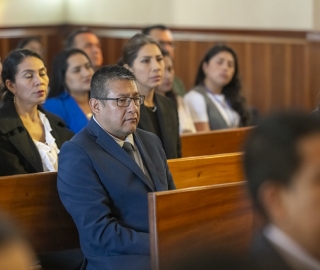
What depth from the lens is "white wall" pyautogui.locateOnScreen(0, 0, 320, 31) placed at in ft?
22.2

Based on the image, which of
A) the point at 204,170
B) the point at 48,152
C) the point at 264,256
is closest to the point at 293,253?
the point at 264,256

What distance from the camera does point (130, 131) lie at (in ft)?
10.2

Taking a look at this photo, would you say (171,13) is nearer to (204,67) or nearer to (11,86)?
(204,67)

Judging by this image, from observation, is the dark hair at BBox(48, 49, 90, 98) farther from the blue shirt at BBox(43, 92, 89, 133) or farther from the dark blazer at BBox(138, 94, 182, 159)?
the dark blazer at BBox(138, 94, 182, 159)

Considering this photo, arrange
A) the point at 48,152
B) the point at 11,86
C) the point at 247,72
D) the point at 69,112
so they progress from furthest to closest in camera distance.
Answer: the point at 247,72 → the point at 69,112 → the point at 11,86 → the point at 48,152

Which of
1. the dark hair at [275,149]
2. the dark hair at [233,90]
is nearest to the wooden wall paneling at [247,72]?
the dark hair at [233,90]

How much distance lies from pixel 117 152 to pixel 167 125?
1.05 m

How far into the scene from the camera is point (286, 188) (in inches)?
52.1

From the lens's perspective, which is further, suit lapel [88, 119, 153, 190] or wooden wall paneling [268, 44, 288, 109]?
wooden wall paneling [268, 44, 288, 109]

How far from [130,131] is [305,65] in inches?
156

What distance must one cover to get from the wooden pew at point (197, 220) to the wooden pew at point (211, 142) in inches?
50.4

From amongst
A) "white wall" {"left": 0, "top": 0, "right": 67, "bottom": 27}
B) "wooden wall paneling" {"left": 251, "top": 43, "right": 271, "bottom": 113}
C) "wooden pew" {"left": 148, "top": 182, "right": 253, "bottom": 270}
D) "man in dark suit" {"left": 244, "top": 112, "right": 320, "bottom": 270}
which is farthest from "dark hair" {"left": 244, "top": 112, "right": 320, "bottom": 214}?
"white wall" {"left": 0, "top": 0, "right": 67, "bottom": 27}

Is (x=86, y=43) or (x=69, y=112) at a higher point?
(x=86, y=43)

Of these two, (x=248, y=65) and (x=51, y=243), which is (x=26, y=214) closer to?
(x=51, y=243)
